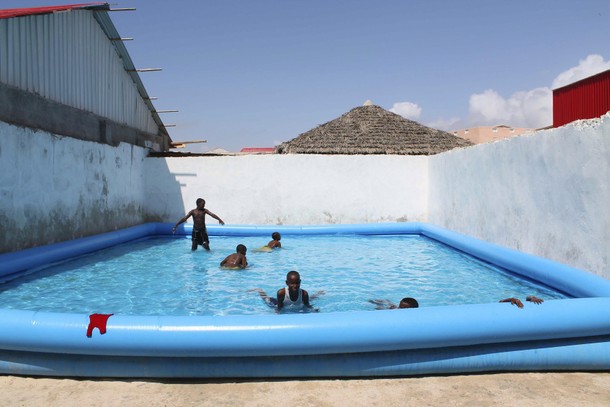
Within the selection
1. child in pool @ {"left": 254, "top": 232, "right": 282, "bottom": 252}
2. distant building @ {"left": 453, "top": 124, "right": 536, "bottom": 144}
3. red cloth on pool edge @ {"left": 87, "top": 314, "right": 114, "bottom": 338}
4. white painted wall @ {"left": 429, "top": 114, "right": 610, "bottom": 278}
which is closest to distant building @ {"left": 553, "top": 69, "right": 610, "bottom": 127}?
white painted wall @ {"left": 429, "top": 114, "right": 610, "bottom": 278}

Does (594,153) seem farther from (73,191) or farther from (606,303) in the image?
(73,191)

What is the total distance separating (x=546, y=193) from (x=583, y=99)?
21.4 feet

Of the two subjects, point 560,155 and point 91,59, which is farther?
point 91,59

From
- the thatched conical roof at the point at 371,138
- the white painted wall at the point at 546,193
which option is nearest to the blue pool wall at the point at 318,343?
the white painted wall at the point at 546,193

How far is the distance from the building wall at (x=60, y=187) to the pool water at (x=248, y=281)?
2.86 feet

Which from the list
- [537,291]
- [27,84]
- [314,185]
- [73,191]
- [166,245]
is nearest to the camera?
[537,291]

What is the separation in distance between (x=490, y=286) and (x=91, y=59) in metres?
10.3

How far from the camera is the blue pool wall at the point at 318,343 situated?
11.7 ft

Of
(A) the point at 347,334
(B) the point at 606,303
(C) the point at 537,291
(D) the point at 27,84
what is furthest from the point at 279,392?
(D) the point at 27,84

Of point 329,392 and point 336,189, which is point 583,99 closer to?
point 336,189

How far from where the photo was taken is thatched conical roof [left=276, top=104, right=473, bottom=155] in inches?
606

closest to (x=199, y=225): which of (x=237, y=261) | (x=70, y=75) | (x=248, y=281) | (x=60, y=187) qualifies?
(x=237, y=261)

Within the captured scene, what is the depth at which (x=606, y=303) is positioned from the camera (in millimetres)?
4008

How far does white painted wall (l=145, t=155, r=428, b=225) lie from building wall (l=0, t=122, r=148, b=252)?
1350 mm
